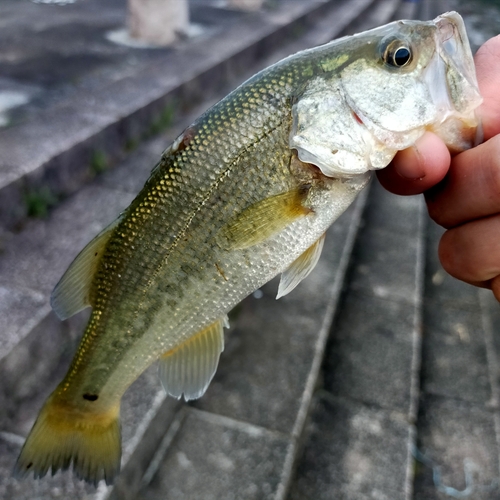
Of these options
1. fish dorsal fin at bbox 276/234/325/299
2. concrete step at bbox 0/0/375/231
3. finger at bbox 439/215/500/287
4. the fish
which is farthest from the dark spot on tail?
concrete step at bbox 0/0/375/231

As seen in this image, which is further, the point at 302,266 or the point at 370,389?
the point at 370,389

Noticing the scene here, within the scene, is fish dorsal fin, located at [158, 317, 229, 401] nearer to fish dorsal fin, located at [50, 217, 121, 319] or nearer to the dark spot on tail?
fish dorsal fin, located at [50, 217, 121, 319]

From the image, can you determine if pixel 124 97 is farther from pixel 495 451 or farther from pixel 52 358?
pixel 495 451

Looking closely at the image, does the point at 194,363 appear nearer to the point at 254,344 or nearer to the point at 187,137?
the point at 187,137

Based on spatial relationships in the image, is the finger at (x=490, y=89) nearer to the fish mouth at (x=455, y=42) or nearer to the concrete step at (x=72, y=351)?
the fish mouth at (x=455, y=42)

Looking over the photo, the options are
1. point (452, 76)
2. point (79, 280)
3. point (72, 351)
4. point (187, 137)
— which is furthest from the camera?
point (72, 351)

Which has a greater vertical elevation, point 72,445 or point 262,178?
point 262,178

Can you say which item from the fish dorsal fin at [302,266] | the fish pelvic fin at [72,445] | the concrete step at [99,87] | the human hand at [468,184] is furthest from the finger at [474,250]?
the concrete step at [99,87]

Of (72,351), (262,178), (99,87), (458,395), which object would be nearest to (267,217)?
(262,178)
